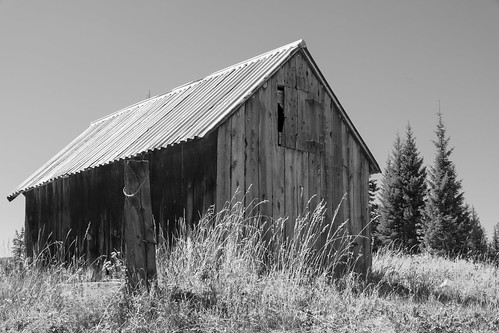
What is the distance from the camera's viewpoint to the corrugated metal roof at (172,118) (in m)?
11.3

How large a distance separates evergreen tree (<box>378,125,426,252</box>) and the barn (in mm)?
21429

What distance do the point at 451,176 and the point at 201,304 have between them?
93.7 feet

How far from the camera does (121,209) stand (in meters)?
12.7

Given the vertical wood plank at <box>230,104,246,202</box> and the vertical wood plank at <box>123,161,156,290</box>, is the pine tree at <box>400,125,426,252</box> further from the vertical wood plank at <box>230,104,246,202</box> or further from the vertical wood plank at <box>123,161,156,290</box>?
the vertical wood plank at <box>123,161,156,290</box>

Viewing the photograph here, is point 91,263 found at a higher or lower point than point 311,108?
lower

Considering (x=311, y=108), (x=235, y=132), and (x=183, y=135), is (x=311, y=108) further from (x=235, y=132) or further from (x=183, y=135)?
(x=183, y=135)

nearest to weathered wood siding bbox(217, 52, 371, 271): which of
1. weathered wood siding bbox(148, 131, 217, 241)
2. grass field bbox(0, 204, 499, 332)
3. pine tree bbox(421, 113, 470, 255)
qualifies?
weathered wood siding bbox(148, 131, 217, 241)

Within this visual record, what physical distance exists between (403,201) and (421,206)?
105 centimetres

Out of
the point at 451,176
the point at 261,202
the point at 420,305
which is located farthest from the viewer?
the point at 451,176

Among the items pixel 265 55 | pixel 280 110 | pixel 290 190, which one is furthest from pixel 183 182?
pixel 265 55

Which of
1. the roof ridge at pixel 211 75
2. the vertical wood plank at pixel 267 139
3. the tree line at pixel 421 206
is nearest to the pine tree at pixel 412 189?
the tree line at pixel 421 206

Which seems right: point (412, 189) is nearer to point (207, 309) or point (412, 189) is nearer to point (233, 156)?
point (233, 156)

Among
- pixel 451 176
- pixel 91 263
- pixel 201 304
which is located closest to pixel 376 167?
pixel 91 263

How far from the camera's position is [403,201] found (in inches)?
1380
